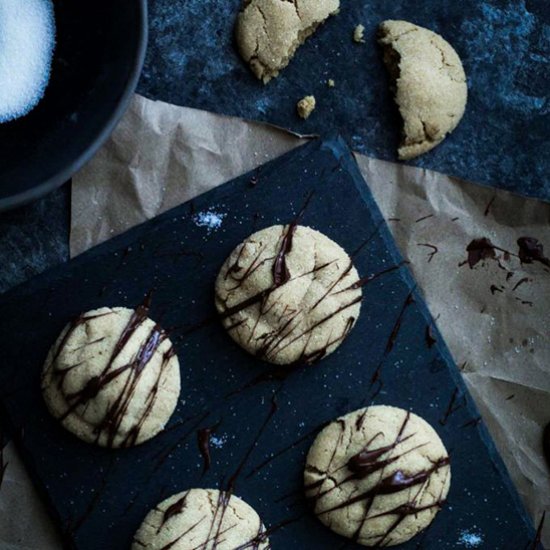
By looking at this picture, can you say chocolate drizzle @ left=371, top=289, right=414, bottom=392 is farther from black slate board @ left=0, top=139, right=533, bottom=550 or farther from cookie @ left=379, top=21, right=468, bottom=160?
cookie @ left=379, top=21, right=468, bottom=160

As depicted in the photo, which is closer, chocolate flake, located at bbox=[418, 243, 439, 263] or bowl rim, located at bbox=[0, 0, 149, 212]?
bowl rim, located at bbox=[0, 0, 149, 212]

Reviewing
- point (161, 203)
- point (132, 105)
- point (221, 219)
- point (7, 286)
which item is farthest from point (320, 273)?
point (7, 286)

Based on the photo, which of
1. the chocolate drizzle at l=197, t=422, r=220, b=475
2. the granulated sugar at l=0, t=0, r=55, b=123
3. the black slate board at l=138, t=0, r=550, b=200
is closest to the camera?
the granulated sugar at l=0, t=0, r=55, b=123

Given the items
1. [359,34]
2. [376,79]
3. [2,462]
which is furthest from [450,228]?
[2,462]

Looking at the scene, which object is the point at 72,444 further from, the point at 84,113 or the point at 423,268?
the point at 423,268

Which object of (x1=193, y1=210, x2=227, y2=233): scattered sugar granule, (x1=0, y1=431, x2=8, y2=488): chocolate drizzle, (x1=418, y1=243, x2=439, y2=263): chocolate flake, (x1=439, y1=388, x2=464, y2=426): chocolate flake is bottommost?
(x1=439, y1=388, x2=464, y2=426): chocolate flake

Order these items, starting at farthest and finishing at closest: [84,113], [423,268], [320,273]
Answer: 1. [423,268]
2. [320,273]
3. [84,113]

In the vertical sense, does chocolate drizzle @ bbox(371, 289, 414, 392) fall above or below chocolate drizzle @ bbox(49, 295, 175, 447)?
below

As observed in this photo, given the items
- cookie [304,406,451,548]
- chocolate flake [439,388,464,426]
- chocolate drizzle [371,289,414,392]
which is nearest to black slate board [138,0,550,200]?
chocolate drizzle [371,289,414,392]
